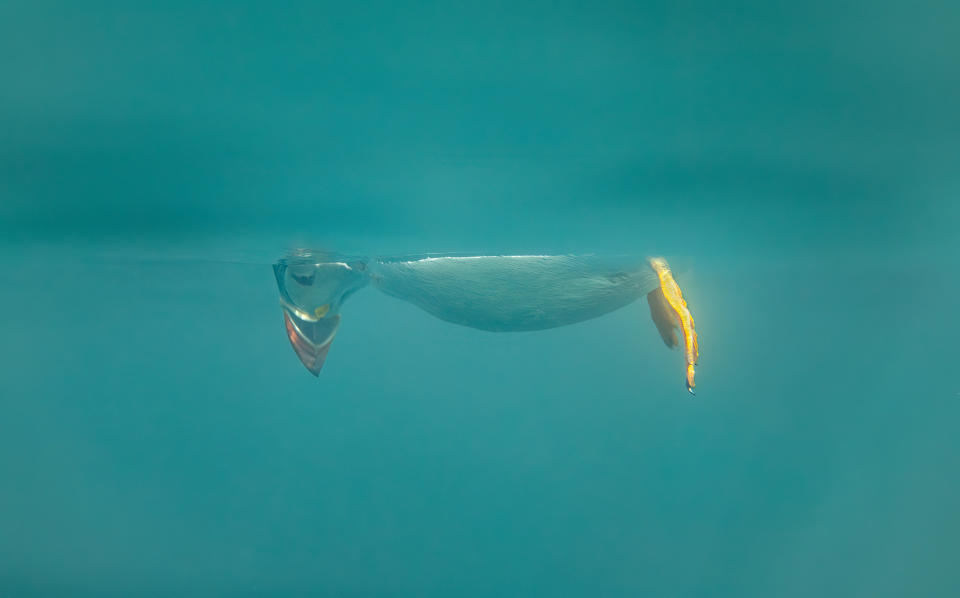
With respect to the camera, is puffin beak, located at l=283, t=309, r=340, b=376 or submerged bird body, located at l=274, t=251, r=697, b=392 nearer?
submerged bird body, located at l=274, t=251, r=697, b=392

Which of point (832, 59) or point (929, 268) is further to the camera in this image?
point (929, 268)

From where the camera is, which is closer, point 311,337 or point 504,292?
point 504,292

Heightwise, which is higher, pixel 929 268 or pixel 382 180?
pixel 929 268

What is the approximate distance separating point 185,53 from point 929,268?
10.00m

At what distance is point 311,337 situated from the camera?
534cm

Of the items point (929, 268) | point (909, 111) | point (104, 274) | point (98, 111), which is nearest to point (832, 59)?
point (909, 111)

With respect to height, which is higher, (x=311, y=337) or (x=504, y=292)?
(x=504, y=292)

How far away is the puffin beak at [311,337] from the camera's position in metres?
5.18

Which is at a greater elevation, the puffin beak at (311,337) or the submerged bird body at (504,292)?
the submerged bird body at (504,292)

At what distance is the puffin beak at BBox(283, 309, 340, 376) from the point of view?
17.0 ft

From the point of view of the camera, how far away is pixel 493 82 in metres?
3.00

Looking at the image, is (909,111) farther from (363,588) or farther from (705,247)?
(363,588)

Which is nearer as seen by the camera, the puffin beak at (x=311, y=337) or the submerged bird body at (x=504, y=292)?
the submerged bird body at (x=504, y=292)

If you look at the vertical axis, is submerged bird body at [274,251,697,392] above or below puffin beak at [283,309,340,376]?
above
